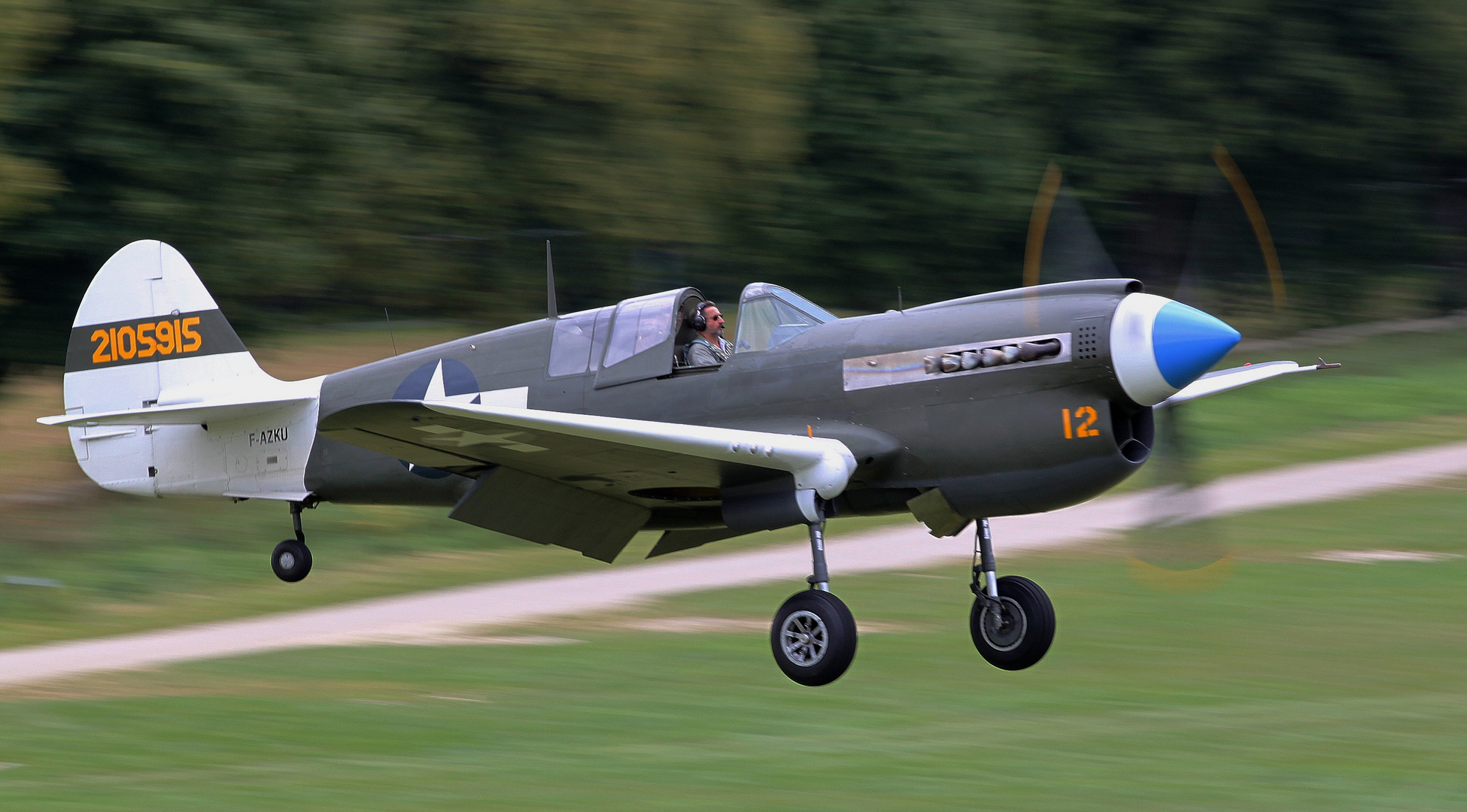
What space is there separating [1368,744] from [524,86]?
15.0 meters

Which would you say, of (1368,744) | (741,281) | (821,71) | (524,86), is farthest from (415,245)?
(1368,744)

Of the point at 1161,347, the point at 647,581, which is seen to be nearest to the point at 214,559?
the point at 647,581

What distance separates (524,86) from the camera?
20875mm

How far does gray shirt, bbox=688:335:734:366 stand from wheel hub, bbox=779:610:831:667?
1.87m

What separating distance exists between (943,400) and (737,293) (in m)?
17.5

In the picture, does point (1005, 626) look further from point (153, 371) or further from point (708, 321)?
point (153, 371)

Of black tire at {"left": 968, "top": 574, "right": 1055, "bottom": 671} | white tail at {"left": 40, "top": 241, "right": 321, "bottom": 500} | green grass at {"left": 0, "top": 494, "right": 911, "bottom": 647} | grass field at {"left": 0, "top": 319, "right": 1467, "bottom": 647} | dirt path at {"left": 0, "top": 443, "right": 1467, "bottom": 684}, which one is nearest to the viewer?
black tire at {"left": 968, "top": 574, "right": 1055, "bottom": 671}

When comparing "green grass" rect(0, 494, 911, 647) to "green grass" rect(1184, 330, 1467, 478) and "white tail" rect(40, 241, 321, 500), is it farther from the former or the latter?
"green grass" rect(1184, 330, 1467, 478)

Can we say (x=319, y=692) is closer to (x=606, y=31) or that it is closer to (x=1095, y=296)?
(x=1095, y=296)

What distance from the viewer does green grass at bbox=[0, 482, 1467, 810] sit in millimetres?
8266

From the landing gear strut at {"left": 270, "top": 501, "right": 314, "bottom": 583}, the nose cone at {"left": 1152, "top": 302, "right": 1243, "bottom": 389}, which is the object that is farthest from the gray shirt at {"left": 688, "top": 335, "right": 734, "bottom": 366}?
the landing gear strut at {"left": 270, "top": 501, "right": 314, "bottom": 583}

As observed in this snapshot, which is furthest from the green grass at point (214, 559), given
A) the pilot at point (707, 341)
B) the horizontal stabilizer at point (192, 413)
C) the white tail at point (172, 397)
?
the pilot at point (707, 341)

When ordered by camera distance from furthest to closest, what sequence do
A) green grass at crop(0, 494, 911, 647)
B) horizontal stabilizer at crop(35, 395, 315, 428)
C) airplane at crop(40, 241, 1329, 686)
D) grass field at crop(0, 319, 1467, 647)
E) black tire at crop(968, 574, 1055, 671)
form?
grass field at crop(0, 319, 1467, 647) → green grass at crop(0, 494, 911, 647) → horizontal stabilizer at crop(35, 395, 315, 428) → black tire at crop(968, 574, 1055, 671) → airplane at crop(40, 241, 1329, 686)

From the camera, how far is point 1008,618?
10.2 metres
